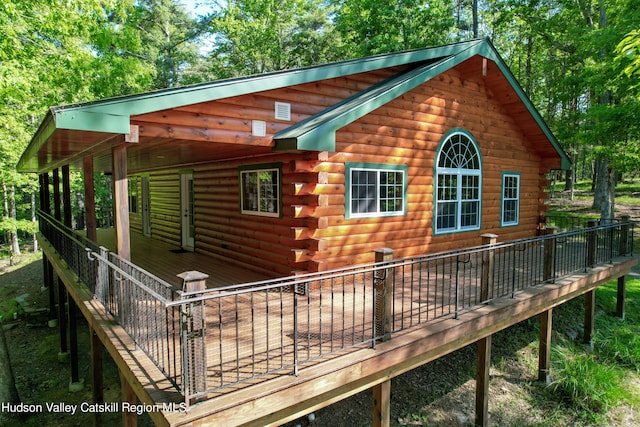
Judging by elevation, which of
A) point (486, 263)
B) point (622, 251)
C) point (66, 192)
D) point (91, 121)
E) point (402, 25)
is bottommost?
point (622, 251)

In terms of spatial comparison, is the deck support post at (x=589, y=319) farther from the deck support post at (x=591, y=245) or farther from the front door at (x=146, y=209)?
the front door at (x=146, y=209)

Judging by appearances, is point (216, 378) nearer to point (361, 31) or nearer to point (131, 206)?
point (131, 206)

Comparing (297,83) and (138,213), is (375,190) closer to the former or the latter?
(297,83)

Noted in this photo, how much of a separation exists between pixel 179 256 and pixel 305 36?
21678 millimetres

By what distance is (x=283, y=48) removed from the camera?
28.9m

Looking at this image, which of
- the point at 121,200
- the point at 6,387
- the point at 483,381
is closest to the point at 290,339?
the point at 121,200

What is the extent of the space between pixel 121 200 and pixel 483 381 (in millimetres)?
6087

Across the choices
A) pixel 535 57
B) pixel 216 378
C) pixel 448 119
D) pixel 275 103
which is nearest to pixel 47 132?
pixel 275 103

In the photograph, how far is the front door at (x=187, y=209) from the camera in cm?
1150

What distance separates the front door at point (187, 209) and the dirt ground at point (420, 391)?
149 inches

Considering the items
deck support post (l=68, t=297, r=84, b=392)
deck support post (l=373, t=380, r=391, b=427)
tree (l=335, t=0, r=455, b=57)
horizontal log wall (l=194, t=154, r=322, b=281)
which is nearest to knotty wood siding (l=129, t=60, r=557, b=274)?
horizontal log wall (l=194, t=154, r=322, b=281)

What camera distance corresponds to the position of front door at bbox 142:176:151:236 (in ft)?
49.6

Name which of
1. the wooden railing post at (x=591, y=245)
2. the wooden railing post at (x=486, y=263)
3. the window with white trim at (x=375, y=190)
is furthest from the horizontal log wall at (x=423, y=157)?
the wooden railing post at (x=486, y=263)

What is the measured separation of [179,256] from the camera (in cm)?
1036
